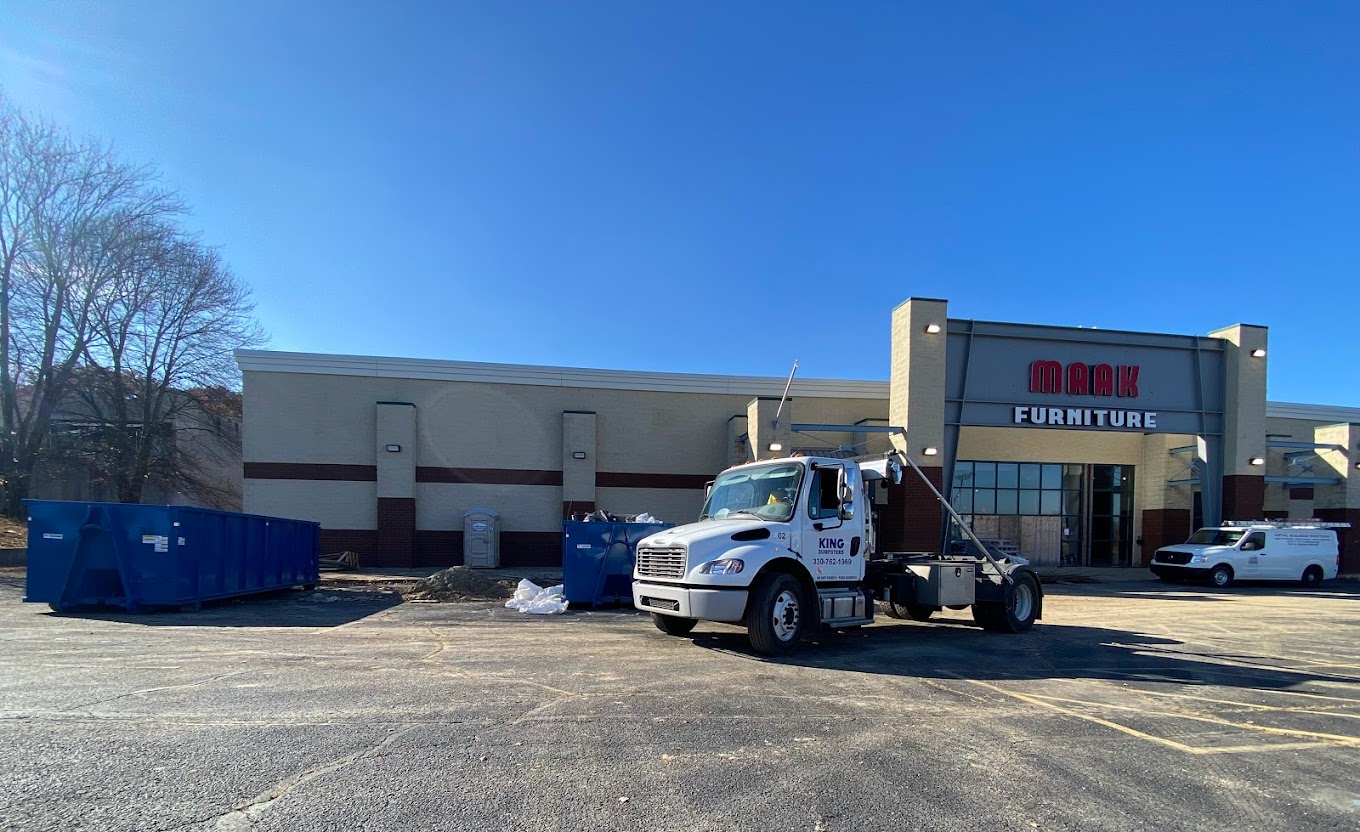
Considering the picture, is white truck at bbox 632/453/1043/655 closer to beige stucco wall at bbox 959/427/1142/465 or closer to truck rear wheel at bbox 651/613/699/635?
truck rear wheel at bbox 651/613/699/635

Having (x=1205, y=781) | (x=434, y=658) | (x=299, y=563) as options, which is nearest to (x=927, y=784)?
(x=1205, y=781)

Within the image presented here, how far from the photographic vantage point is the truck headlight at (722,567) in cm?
911

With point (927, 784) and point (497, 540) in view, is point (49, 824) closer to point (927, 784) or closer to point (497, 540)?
point (927, 784)

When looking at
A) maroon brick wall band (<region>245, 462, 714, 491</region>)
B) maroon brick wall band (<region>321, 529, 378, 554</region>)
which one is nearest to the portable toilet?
maroon brick wall band (<region>245, 462, 714, 491</region>)

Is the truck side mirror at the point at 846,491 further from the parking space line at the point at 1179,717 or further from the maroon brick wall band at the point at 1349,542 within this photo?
the maroon brick wall band at the point at 1349,542

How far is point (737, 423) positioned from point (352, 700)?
1878 centimetres

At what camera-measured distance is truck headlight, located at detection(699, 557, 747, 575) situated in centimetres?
911

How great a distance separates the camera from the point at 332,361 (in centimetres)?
2381

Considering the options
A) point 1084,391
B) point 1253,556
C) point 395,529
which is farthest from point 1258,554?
point 395,529

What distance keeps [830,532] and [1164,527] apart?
24.8 meters

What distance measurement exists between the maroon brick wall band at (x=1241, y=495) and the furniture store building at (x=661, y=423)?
4 cm

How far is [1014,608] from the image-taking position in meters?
11.9

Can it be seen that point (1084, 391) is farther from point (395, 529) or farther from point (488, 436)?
point (395, 529)

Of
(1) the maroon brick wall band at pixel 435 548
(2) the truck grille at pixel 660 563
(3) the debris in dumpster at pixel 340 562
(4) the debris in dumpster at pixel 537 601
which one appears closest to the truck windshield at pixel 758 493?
(2) the truck grille at pixel 660 563
